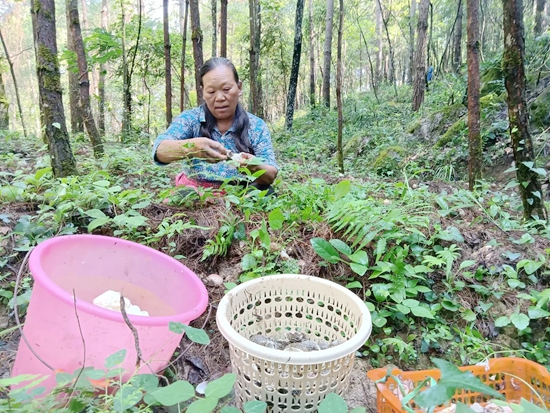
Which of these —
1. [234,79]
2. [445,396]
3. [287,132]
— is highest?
[234,79]

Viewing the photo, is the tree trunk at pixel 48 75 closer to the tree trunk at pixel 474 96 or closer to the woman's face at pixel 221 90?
the woman's face at pixel 221 90

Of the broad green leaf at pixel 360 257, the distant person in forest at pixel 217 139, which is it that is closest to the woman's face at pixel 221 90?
the distant person in forest at pixel 217 139

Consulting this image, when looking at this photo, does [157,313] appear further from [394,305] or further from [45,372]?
[394,305]

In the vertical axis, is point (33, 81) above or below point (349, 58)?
below

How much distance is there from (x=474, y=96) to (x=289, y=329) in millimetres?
2616

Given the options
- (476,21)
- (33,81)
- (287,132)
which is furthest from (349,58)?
(33,81)

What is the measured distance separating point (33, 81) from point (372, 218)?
3850 cm

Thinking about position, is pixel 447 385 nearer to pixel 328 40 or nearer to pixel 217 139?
pixel 217 139

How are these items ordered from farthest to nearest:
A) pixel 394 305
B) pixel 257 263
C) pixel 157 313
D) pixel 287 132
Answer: pixel 287 132 < pixel 257 263 < pixel 394 305 < pixel 157 313

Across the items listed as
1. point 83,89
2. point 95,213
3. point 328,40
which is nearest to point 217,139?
point 95,213

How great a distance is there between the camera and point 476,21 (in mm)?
3078

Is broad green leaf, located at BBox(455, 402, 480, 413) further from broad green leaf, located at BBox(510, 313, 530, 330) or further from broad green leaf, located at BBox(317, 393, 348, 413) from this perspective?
broad green leaf, located at BBox(510, 313, 530, 330)

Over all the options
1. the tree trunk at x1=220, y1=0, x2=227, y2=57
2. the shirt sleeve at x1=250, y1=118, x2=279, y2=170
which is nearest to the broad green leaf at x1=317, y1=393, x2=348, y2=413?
the shirt sleeve at x1=250, y1=118, x2=279, y2=170

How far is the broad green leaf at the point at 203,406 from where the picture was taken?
2.69ft
